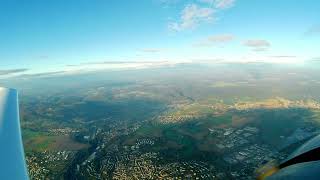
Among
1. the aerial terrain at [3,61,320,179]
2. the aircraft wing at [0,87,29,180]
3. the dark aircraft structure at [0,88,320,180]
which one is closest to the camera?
the aircraft wing at [0,87,29,180]

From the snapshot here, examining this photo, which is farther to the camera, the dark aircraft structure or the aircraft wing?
the dark aircraft structure

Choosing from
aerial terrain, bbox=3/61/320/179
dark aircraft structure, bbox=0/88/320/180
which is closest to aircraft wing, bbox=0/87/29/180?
dark aircraft structure, bbox=0/88/320/180

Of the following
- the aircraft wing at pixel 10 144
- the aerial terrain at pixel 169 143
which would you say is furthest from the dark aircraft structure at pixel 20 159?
the aerial terrain at pixel 169 143

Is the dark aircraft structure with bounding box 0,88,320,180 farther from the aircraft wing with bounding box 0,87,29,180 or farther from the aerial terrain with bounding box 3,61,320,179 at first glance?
the aerial terrain with bounding box 3,61,320,179

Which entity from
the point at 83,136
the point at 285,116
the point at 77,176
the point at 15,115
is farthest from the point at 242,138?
the point at 15,115

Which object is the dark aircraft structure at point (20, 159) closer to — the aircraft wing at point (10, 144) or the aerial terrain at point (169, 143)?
the aircraft wing at point (10, 144)

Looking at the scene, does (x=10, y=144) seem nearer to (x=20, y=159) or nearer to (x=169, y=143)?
(x=20, y=159)

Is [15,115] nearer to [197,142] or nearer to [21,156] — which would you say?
[21,156]
